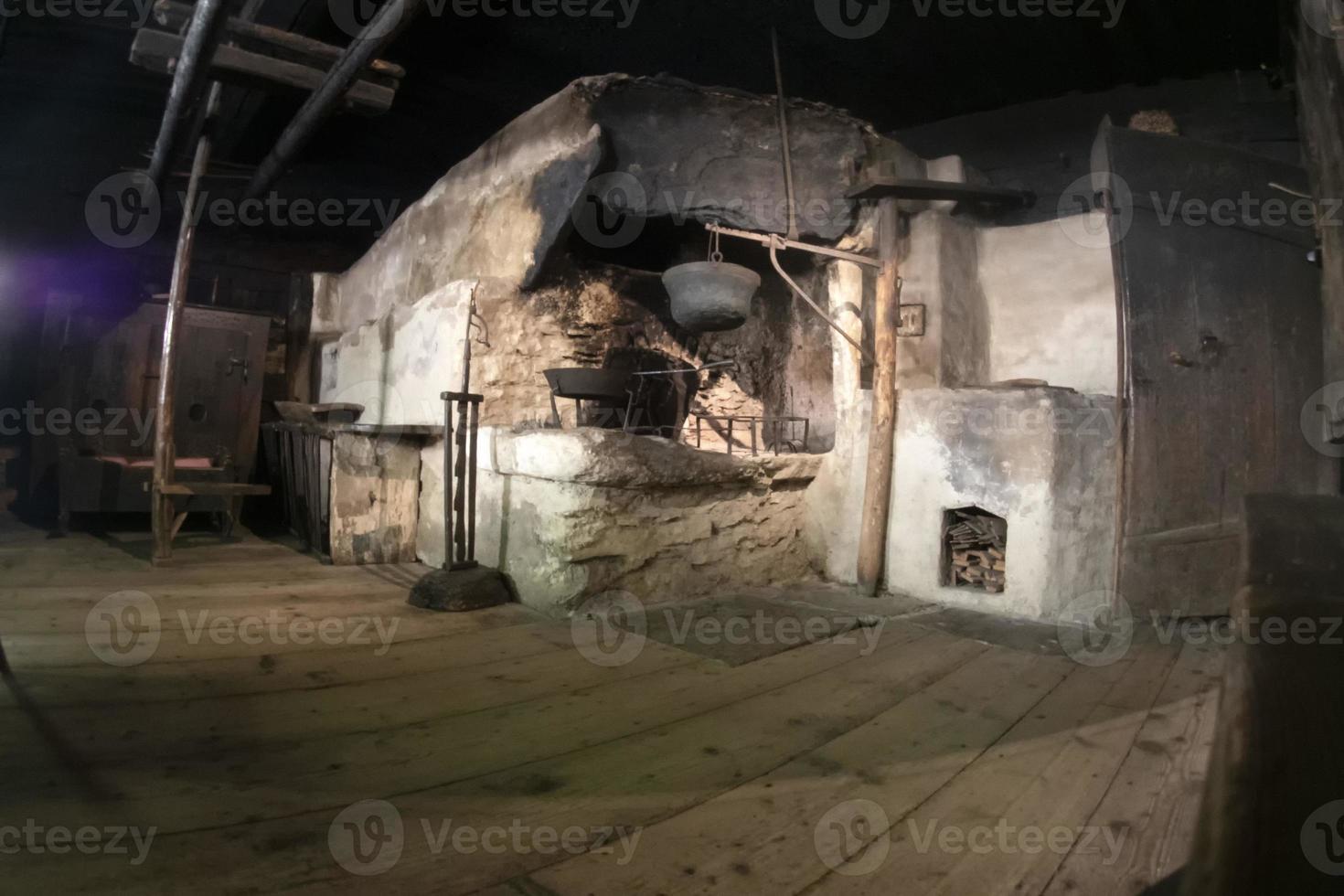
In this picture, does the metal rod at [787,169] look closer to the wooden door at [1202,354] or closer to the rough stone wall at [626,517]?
the rough stone wall at [626,517]

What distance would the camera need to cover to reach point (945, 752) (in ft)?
6.36

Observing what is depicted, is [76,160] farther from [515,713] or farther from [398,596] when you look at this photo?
[515,713]

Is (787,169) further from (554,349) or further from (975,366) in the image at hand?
(554,349)

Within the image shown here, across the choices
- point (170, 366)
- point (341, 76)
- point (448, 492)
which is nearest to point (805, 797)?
point (448, 492)

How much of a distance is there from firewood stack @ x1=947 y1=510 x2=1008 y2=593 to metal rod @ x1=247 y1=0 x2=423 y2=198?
395cm

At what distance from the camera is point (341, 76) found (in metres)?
3.85

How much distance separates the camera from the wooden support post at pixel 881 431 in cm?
396

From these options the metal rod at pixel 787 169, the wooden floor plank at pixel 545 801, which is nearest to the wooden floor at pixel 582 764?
the wooden floor plank at pixel 545 801

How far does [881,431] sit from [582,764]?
9.14ft

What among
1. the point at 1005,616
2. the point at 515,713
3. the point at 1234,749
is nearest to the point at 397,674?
the point at 515,713

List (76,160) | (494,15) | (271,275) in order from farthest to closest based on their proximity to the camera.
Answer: (271,275)
(76,160)
(494,15)

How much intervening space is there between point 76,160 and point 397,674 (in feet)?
24.7

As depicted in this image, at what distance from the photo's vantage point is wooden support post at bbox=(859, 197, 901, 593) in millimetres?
3965

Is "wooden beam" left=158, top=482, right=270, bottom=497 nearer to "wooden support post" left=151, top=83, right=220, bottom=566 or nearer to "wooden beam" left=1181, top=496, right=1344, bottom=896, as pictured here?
"wooden support post" left=151, top=83, right=220, bottom=566
